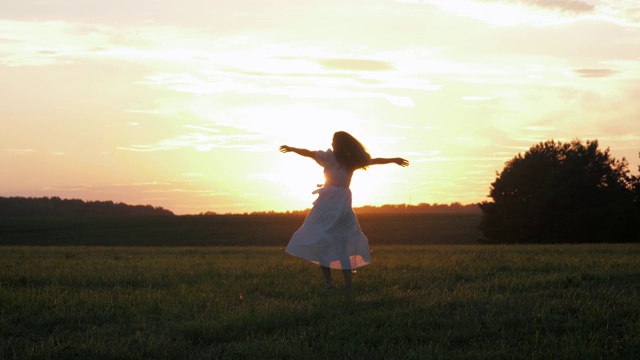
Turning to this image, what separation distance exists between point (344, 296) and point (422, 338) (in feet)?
9.85

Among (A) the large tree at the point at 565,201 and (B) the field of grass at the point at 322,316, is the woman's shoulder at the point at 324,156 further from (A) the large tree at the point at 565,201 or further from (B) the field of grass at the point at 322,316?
(A) the large tree at the point at 565,201

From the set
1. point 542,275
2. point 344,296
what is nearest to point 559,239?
point 542,275

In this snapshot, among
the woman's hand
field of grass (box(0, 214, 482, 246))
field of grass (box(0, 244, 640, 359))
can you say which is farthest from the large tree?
the woman's hand

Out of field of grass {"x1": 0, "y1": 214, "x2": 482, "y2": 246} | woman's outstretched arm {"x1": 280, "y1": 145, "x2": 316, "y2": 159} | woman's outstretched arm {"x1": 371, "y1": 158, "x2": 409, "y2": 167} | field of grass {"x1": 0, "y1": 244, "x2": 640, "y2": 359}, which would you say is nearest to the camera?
field of grass {"x1": 0, "y1": 244, "x2": 640, "y2": 359}

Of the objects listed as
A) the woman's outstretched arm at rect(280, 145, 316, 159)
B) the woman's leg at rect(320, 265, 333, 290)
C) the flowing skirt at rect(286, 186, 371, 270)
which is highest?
the woman's outstretched arm at rect(280, 145, 316, 159)

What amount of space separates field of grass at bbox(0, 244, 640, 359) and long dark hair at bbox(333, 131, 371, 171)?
80.0 inches

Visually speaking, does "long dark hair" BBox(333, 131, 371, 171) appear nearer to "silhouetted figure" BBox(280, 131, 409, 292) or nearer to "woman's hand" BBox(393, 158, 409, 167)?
"silhouetted figure" BBox(280, 131, 409, 292)

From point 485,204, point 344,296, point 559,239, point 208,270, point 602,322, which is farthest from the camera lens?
point 485,204

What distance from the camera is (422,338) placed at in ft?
25.4

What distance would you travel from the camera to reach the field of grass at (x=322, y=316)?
7.20m

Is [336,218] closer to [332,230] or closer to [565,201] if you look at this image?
[332,230]

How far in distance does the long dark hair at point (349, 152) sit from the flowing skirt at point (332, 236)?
48cm

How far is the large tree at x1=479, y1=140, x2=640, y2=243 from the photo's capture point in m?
63.3

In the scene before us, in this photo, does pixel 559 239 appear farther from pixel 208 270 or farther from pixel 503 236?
pixel 208 270
